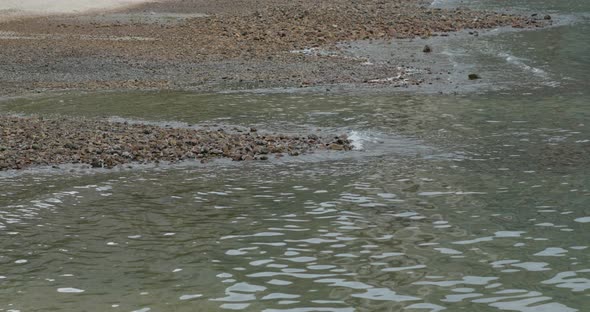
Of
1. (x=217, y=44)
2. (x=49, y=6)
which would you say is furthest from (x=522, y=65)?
(x=49, y=6)

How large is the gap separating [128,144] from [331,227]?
19.3 feet

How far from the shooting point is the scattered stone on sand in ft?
53.6

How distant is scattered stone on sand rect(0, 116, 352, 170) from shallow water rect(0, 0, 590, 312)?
0.56 meters

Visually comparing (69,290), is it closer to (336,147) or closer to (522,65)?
(336,147)

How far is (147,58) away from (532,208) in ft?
61.1

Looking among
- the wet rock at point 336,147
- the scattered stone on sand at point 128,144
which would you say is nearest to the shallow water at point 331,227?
the wet rock at point 336,147

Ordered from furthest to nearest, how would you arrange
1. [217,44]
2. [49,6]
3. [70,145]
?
[49,6] < [217,44] < [70,145]

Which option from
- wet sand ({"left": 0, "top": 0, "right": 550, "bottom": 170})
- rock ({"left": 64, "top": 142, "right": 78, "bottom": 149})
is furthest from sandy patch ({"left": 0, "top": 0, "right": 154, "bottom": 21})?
rock ({"left": 64, "top": 142, "right": 78, "bottom": 149})

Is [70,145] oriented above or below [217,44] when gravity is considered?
below

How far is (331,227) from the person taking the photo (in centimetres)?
1229

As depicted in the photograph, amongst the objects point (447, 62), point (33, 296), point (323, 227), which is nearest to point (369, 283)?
point (323, 227)

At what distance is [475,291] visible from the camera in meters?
9.78

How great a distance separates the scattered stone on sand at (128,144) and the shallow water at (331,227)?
22.1 inches

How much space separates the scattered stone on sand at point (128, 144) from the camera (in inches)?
643
